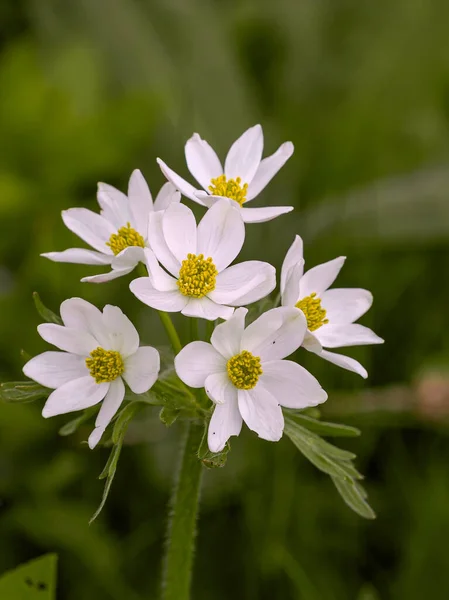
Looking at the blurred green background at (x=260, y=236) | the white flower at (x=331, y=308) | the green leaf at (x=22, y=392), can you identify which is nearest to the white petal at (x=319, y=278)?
the white flower at (x=331, y=308)

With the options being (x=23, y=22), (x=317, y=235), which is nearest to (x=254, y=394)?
(x=317, y=235)

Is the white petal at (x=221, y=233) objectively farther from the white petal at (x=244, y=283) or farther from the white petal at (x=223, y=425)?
the white petal at (x=223, y=425)

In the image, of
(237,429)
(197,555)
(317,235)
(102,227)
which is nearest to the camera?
(237,429)

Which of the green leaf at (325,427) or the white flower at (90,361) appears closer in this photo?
the white flower at (90,361)

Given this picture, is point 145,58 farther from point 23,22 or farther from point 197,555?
point 197,555

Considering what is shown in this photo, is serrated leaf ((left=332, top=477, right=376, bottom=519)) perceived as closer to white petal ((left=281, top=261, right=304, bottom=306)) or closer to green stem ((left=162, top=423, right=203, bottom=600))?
green stem ((left=162, top=423, right=203, bottom=600))

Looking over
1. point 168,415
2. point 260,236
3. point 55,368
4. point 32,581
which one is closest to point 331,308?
point 168,415
